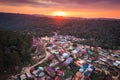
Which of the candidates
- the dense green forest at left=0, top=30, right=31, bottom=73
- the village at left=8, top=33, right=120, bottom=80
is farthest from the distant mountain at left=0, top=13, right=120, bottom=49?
the dense green forest at left=0, top=30, right=31, bottom=73

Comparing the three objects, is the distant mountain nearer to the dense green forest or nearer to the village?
the village

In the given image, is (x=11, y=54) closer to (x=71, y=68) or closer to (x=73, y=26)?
(x=71, y=68)

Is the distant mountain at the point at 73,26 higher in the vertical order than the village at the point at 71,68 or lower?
higher

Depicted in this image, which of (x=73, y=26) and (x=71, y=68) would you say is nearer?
(x=71, y=68)

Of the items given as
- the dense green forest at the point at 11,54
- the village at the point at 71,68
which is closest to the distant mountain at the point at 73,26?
the village at the point at 71,68

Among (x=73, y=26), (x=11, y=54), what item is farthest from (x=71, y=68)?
(x=73, y=26)

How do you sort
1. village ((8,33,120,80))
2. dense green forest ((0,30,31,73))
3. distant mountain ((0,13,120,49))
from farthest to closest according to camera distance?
distant mountain ((0,13,120,49))
dense green forest ((0,30,31,73))
village ((8,33,120,80))

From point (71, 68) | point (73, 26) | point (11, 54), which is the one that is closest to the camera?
point (11, 54)

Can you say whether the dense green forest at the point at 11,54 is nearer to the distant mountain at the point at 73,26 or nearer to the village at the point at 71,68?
the village at the point at 71,68

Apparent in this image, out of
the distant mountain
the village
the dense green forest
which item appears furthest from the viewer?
the distant mountain
